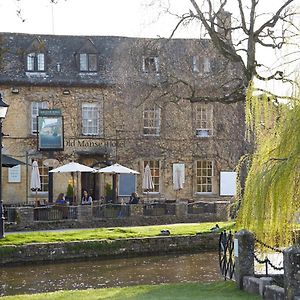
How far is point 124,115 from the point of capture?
40.8 metres

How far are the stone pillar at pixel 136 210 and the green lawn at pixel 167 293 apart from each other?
16422 mm

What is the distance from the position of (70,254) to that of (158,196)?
59.1 ft

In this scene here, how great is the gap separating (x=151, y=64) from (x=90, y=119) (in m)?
4.46

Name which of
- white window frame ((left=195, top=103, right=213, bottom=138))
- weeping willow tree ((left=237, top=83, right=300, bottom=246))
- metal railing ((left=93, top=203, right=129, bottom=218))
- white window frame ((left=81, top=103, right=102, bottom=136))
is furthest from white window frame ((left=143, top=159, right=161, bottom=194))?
weeping willow tree ((left=237, top=83, right=300, bottom=246))

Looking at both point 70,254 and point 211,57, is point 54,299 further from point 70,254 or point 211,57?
point 211,57

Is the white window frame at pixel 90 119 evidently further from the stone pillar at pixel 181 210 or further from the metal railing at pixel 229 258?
the metal railing at pixel 229 258

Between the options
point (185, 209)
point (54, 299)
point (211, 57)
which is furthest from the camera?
point (211, 57)

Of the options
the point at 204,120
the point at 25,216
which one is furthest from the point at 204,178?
the point at 25,216

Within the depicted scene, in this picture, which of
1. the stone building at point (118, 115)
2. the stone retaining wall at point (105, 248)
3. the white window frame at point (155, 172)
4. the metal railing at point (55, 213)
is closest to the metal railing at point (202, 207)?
the metal railing at point (55, 213)

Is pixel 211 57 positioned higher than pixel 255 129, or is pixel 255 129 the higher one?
pixel 211 57

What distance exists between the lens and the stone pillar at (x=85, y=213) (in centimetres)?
3073

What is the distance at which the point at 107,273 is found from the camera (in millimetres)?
20625

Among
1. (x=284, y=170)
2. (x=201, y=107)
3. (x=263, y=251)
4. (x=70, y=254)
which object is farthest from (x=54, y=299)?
(x=201, y=107)

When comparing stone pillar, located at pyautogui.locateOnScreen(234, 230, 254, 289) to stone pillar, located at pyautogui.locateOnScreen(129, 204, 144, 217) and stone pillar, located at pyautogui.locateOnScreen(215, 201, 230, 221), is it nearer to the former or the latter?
stone pillar, located at pyautogui.locateOnScreen(129, 204, 144, 217)
